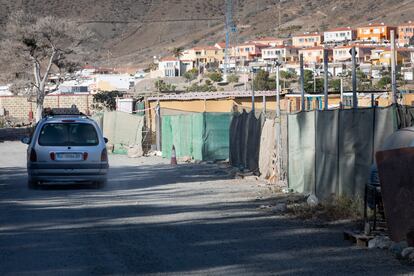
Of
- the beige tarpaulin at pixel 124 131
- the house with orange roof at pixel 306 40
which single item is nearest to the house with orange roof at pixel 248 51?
the house with orange roof at pixel 306 40

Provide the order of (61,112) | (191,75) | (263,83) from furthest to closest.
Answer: (191,75) < (263,83) < (61,112)

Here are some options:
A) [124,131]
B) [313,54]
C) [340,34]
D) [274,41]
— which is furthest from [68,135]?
[274,41]

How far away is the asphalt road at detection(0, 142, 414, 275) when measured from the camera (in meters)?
10.7

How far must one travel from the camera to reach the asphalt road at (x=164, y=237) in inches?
422

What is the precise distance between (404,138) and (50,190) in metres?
12.0

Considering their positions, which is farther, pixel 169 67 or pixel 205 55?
pixel 205 55

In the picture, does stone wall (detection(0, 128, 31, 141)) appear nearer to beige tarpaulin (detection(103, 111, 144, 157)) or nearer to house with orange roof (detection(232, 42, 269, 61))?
beige tarpaulin (detection(103, 111, 144, 157))

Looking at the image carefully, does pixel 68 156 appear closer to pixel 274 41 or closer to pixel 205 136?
pixel 205 136

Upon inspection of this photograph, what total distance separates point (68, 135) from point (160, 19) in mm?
106887

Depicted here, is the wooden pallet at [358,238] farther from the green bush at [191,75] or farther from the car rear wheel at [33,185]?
the green bush at [191,75]

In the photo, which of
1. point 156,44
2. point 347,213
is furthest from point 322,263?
point 156,44

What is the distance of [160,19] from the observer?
417 ft

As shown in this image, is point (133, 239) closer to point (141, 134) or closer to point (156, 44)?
point (141, 134)

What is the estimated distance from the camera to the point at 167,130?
39.4 metres
